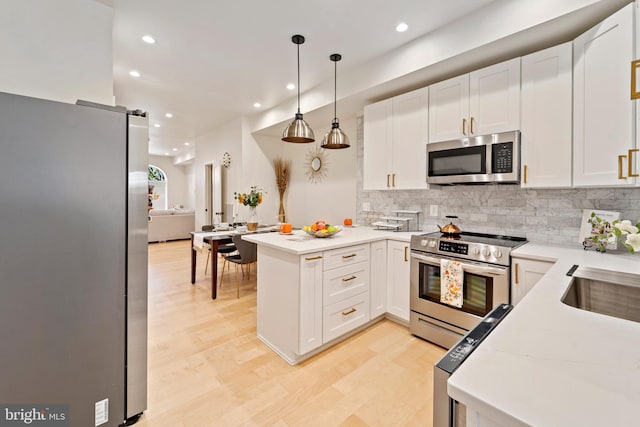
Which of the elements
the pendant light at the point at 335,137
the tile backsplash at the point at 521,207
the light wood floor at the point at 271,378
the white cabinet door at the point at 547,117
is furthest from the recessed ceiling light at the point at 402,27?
the light wood floor at the point at 271,378

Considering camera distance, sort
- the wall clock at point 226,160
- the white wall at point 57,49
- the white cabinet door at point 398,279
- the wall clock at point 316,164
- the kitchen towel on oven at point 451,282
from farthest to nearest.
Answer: the wall clock at point 226,160, the wall clock at point 316,164, the white cabinet door at point 398,279, the kitchen towel on oven at point 451,282, the white wall at point 57,49

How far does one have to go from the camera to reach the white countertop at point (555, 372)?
1.59 ft

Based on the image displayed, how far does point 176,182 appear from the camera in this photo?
36.7 feet

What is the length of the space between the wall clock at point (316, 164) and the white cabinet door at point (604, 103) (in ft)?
10.5

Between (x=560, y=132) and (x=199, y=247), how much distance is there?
12.7 feet

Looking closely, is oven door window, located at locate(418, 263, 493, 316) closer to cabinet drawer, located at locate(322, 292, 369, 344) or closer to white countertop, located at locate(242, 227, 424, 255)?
white countertop, located at locate(242, 227, 424, 255)

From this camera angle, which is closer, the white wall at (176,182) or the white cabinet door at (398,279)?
the white cabinet door at (398,279)

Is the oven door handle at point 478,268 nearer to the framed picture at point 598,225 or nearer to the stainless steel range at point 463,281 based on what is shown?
the stainless steel range at point 463,281

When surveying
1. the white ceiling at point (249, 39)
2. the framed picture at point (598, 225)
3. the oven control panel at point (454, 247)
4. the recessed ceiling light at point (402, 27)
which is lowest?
the oven control panel at point (454, 247)

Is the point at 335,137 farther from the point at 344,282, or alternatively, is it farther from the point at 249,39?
the point at 344,282

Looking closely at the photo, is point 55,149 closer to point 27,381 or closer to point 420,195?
point 27,381

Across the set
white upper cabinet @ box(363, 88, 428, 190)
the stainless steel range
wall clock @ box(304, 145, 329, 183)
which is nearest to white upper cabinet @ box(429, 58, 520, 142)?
white upper cabinet @ box(363, 88, 428, 190)

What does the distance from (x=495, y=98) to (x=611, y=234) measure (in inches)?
50.2

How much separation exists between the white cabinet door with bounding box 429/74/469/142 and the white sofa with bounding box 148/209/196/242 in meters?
7.15
